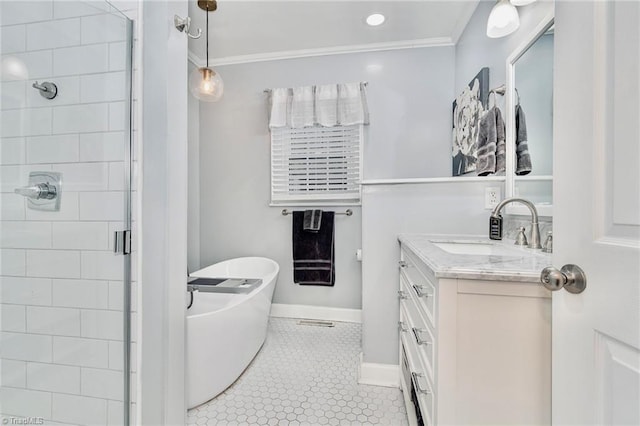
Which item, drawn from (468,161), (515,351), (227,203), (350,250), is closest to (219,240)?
(227,203)

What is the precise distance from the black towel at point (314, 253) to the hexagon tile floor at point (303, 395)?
61cm

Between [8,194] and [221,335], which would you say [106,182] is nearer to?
[8,194]

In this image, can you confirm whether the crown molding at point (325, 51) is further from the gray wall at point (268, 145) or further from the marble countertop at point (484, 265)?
the marble countertop at point (484, 265)

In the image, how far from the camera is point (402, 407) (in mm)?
1479

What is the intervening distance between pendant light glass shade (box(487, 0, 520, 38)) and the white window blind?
130cm

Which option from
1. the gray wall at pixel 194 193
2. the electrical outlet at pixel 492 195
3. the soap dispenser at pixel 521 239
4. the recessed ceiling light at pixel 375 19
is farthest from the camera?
the gray wall at pixel 194 193

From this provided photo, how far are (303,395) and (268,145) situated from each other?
2.14m

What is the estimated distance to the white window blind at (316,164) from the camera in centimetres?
258

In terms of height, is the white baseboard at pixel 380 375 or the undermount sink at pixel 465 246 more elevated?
the undermount sink at pixel 465 246

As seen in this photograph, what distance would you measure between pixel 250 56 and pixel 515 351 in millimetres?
3034

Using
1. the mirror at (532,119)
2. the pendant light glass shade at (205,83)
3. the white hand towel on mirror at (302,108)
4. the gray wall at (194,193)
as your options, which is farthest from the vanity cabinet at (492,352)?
the gray wall at (194,193)

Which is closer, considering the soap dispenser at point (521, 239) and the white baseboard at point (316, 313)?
the soap dispenser at point (521, 239)

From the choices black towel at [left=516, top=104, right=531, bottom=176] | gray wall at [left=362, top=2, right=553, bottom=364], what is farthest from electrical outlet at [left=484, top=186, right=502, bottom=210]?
black towel at [left=516, top=104, right=531, bottom=176]

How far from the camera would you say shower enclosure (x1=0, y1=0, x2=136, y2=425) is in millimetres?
1077
